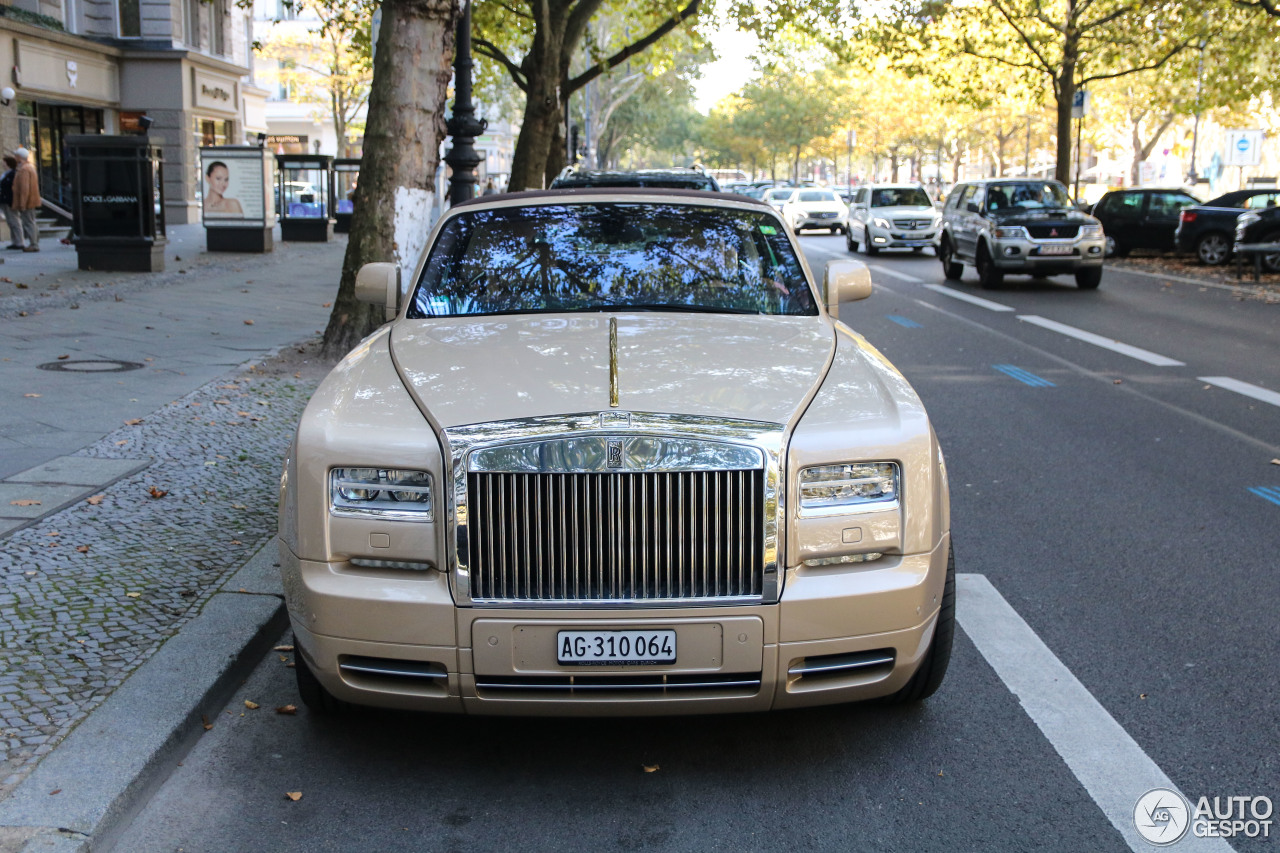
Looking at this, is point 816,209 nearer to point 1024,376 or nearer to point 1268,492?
point 1024,376

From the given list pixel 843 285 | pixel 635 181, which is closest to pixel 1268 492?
pixel 843 285

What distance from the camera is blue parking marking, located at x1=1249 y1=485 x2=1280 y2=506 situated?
701cm

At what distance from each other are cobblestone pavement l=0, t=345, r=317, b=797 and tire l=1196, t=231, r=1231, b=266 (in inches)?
871

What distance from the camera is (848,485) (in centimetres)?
355

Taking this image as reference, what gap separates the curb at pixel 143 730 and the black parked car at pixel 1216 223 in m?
24.4

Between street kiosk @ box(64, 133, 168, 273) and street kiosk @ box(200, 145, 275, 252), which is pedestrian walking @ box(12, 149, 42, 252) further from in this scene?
street kiosk @ box(64, 133, 168, 273)

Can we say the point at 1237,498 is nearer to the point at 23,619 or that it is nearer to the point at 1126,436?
the point at 1126,436

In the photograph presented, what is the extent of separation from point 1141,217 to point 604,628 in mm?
27567

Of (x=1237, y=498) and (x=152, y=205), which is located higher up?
(x=152, y=205)

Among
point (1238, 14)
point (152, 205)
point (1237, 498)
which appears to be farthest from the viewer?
point (1238, 14)

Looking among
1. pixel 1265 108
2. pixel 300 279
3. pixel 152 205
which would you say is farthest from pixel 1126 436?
pixel 1265 108

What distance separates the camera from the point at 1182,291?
20.9 m

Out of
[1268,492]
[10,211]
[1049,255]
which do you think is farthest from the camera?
[10,211]

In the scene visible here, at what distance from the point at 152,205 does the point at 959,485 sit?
16281 mm
